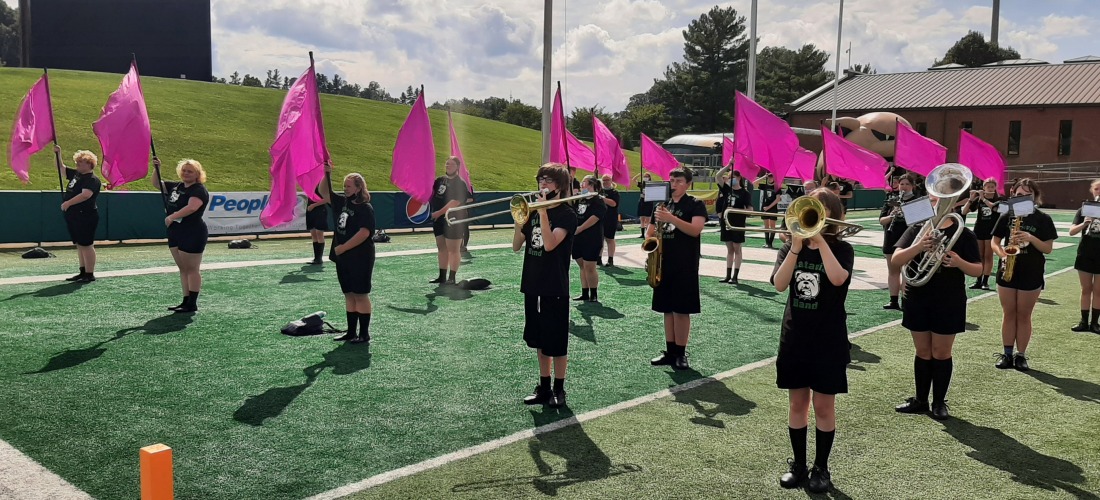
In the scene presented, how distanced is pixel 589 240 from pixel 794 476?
6.60 m

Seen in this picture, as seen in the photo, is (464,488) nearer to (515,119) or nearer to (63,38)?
(63,38)

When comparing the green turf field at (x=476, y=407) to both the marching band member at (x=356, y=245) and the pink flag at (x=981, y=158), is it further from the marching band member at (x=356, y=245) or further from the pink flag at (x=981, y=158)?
the pink flag at (x=981, y=158)

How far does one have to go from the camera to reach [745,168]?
1496 centimetres

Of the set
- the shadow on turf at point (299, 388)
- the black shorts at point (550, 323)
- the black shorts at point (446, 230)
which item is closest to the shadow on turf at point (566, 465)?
the black shorts at point (550, 323)

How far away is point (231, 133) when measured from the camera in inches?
1746

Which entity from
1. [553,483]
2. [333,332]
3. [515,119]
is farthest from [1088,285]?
[515,119]

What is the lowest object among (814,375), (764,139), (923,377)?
(923,377)

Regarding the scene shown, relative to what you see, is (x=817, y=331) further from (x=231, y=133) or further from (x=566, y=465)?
(x=231, y=133)

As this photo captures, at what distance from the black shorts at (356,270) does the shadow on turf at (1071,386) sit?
6671mm

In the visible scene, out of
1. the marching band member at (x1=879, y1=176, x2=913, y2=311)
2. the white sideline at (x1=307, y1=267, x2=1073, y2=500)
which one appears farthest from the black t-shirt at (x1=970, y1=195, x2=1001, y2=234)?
the white sideline at (x1=307, y1=267, x2=1073, y2=500)

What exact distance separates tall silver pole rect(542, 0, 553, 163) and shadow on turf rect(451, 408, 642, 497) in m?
13.5

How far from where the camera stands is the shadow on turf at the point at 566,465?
4.85 metres

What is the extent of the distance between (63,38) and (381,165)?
996 inches

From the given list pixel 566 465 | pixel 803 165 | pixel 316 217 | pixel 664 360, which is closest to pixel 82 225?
pixel 316 217
